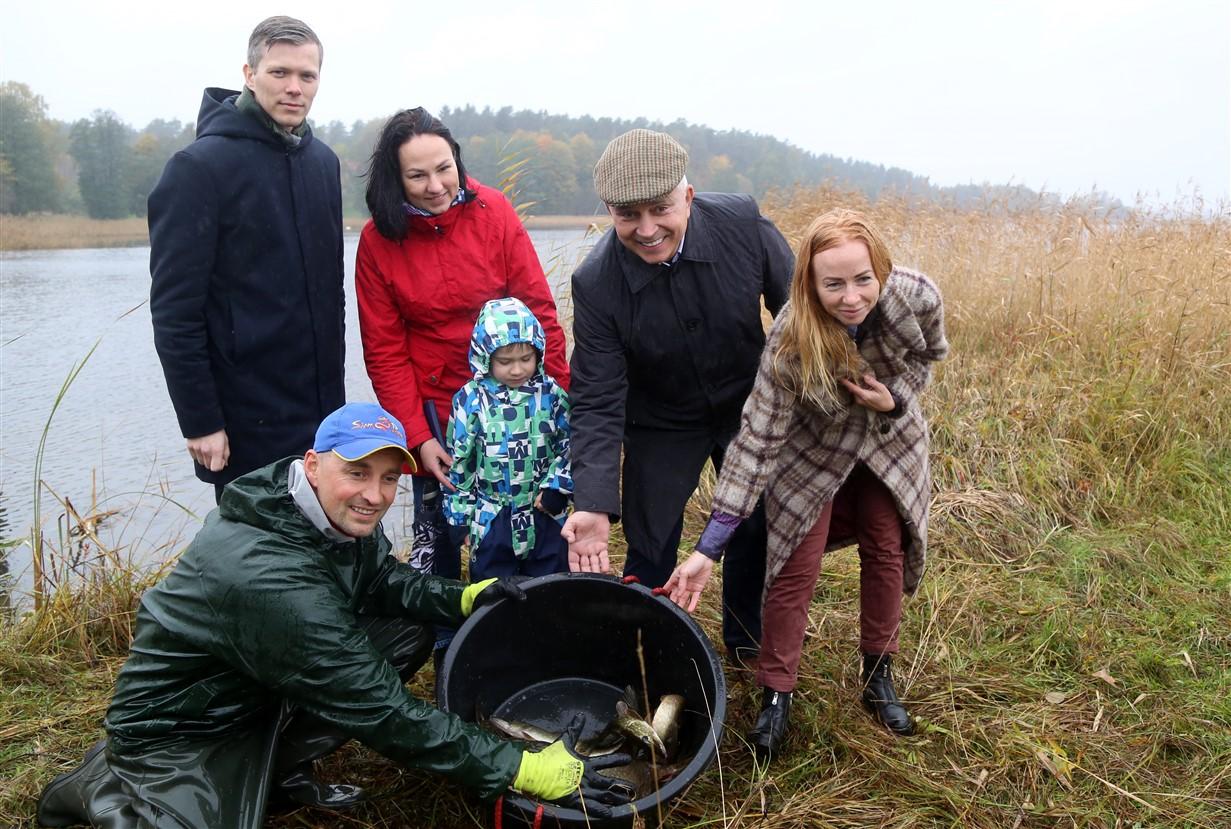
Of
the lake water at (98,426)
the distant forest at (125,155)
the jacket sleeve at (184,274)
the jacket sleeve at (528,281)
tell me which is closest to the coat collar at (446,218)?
the jacket sleeve at (528,281)

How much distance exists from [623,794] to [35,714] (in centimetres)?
203

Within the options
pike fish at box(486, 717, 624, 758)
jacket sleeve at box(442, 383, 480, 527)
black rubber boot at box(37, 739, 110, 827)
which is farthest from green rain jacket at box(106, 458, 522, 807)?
jacket sleeve at box(442, 383, 480, 527)

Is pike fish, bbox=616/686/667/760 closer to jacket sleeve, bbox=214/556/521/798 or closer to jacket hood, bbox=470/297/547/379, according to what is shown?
jacket sleeve, bbox=214/556/521/798

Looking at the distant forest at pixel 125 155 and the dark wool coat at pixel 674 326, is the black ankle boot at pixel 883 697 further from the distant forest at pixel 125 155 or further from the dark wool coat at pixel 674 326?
the distant forest at pixel 125 155

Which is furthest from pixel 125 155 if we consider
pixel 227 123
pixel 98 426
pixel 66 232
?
pixel 227 123

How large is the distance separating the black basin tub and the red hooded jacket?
74cm

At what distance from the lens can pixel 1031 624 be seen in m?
→ 3.22

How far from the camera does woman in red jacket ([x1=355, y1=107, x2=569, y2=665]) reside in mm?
2711

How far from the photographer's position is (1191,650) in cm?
303

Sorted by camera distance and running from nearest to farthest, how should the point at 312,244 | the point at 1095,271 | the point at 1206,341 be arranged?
the point at 312,244 < the point at 1206,341 < the point at 1095,271

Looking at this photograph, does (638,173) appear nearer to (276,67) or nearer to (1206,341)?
(276,67)

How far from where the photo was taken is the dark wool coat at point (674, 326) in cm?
256

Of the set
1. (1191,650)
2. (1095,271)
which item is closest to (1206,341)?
(1095,271)

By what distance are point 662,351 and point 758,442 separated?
0.43 m
